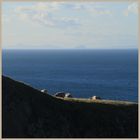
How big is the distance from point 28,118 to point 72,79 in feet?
463

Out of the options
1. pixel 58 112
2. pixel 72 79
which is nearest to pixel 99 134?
pixel 58 112

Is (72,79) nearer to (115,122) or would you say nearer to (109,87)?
(109,87)

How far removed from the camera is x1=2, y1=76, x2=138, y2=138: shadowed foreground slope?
3784cm

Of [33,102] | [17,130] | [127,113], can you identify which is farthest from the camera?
[127,113]

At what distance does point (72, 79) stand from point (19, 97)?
14010 cm

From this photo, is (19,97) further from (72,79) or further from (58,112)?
(72,79)

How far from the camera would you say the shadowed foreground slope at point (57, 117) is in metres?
37.8

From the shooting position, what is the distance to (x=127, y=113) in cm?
4312

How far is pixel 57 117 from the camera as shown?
3978 centimetres

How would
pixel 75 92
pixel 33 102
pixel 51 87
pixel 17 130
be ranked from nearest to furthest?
1. pixel 17 130
2. pixel 33 102
3. pixel 75 92
4. pixel 51 87

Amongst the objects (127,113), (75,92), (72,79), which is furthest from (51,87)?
(127,113)

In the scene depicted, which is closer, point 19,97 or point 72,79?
point 19,97

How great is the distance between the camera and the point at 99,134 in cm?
4006

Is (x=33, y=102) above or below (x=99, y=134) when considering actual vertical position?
above
